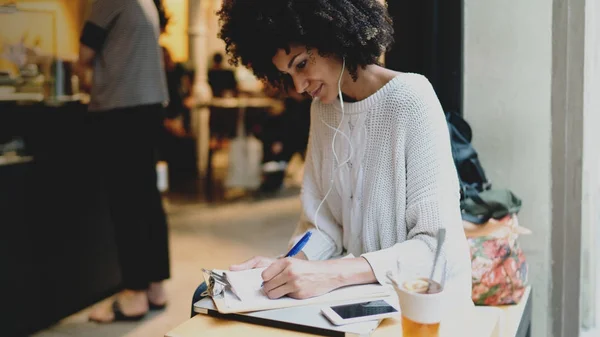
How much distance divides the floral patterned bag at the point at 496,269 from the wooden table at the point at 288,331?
0.58 meters

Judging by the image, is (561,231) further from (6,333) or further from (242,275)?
(6,333)

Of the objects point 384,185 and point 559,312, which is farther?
point 559,312

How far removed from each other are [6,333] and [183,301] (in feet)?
2.78

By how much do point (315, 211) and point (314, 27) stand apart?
46 centimetres

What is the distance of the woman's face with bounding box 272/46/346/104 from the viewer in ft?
4.62

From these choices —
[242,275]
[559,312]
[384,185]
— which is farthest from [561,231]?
[242,275]

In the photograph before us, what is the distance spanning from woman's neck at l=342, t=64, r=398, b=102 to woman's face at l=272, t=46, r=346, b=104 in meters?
0.03

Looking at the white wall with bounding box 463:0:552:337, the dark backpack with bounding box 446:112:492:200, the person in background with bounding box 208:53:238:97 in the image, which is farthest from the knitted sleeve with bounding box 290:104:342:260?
the person in background with bounding box 208:53:238:97

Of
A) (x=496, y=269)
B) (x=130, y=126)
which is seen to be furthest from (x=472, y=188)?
(x=130, y=126)

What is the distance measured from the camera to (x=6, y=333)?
254cm

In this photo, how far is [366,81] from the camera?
1.46 meters

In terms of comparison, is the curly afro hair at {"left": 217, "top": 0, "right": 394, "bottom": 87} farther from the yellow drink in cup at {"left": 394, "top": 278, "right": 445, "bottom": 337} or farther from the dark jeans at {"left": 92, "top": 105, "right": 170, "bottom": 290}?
the dark jeans at {"left": 92, "top": 105, "right": 170, "bottom": 290}

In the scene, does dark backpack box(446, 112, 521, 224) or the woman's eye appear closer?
the woman's eye

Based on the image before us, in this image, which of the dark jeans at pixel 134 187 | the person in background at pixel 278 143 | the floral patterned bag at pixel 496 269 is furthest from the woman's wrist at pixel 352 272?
the person in background at pixel 278 143
